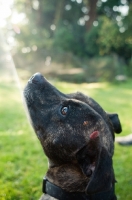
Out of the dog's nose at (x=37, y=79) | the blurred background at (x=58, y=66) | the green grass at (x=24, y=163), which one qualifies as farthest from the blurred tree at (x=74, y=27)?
the dog's nose at (x=37, y=79)

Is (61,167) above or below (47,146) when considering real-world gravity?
below

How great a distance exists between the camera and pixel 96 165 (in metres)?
2.17

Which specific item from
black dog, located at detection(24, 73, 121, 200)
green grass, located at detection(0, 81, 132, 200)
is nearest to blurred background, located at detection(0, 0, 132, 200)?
green grass, located at detection(0, 81, 132, 200)

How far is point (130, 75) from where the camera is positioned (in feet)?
82.7

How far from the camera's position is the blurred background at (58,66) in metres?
4.68

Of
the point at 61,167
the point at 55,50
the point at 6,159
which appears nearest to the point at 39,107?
the point at 61,167

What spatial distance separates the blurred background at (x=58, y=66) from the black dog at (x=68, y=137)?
134cm

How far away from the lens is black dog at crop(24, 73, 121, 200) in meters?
2.42

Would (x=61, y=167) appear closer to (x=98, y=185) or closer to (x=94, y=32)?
(x=98, y=185)

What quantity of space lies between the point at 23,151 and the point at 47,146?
307 centimetres

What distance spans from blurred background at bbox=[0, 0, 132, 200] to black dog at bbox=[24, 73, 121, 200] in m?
1.34

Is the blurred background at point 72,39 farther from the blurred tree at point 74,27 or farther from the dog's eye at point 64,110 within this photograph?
the dog's eye at point 64,110

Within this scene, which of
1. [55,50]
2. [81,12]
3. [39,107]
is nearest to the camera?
[39,107]

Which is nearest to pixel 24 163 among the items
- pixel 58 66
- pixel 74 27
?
pixel 58 66
